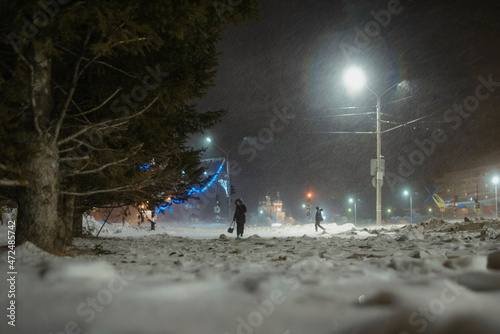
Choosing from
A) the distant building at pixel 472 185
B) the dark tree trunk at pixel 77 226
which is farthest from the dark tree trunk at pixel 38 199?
the distant building at pixel 472 185

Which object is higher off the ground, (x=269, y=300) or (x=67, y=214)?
(x=67, y=214)

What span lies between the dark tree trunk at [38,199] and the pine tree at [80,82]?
0.05ft

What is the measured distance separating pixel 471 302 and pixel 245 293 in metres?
1.48

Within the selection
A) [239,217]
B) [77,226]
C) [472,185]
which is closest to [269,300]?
[77,226]

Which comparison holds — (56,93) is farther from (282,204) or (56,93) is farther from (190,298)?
(282,204)

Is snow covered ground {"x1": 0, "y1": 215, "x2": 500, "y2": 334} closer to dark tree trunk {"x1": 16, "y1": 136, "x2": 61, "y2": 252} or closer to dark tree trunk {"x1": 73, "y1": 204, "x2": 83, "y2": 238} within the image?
dark tree trunk {"x1": 16, "y1": 136, "x2": 61, "y2": 252}

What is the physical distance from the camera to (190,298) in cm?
268

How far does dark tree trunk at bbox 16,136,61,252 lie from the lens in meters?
5.67

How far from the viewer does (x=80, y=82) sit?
25.6ft

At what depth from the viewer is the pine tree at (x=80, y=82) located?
5219 millimetres

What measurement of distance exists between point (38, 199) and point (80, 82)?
312 centimetres

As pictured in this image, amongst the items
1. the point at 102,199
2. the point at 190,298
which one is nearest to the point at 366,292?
the point at 190,298

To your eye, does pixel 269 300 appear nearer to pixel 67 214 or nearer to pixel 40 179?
pixel 40 179

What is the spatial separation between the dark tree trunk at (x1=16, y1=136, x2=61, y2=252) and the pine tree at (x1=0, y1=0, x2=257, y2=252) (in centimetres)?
1
